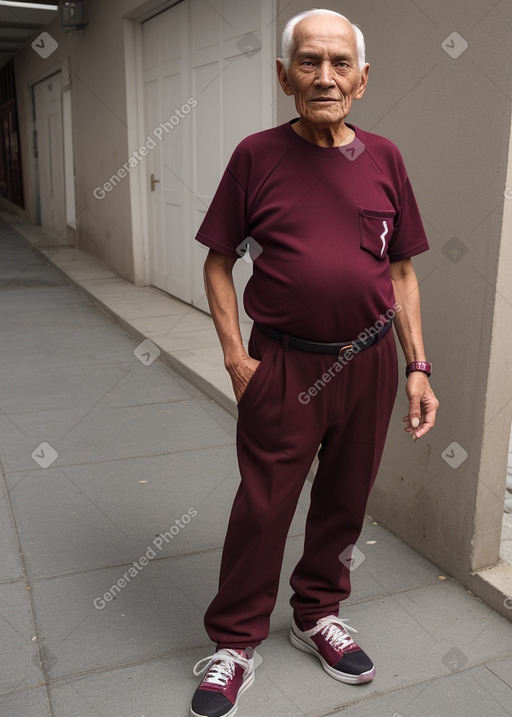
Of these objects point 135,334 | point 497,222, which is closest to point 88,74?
point 135,334

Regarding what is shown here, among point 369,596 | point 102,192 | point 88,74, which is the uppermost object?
point 88,74

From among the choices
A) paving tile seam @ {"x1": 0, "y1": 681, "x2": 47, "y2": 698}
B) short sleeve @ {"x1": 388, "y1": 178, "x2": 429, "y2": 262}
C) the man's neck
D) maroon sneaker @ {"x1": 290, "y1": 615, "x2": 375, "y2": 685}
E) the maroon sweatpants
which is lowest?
paving tile seam @ {"x1": 0, "y1": 681, "x2": 47, "y2": 698}

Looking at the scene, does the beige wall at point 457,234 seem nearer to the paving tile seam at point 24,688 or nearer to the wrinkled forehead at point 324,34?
the wrinkled forehead at point 324,34

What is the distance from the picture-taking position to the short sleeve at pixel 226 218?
82.1 inches

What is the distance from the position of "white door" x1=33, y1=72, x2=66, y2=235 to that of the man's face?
35.0 ft

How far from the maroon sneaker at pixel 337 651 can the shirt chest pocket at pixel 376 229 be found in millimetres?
1202

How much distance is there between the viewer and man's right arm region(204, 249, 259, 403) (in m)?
2.15

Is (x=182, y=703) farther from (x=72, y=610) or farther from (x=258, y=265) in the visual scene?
(x=258, y=265)

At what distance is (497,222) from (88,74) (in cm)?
815

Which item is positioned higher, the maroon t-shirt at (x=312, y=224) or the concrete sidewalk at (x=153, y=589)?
the maroon t-shirt at (x=312, y=224)

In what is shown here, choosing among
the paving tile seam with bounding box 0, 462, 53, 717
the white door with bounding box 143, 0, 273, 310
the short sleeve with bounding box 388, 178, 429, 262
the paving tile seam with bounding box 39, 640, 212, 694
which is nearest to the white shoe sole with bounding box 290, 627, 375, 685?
the paving tile seam with bounding box 39, 640, 212, 694

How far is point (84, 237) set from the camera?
10852mm

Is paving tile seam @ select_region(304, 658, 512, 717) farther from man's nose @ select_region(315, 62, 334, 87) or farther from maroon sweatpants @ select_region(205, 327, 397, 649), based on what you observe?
man's nose @ select_region(315, 62, 334, 87)

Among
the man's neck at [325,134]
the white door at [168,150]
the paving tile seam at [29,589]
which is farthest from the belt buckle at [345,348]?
the white door at [168,150]
